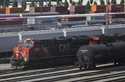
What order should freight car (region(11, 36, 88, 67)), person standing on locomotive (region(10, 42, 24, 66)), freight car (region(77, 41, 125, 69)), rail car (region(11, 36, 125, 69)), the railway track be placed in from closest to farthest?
the railway track → freight car (region(77, 41, 125, 69)) → rail car (region(11, 36, 125, 69)) → person standing on locomotive (region(10, 42, 24, 66)) → freight car (region(11, 36, 88, 67))

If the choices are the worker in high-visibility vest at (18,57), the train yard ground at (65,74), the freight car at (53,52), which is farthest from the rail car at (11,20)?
the worker in high-visibility vest at (18,57)

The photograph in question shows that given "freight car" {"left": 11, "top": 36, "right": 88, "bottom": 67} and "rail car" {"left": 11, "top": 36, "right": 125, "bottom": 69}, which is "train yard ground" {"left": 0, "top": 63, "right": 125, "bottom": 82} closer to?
"rail car" {"left": 11, "top": 36, "right": 125, "bottom": 69}

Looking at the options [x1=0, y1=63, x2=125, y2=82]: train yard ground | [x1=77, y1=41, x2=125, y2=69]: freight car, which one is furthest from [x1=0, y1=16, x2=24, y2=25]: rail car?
[x1=77, y1=41, x2=125, y2=69]: freight car

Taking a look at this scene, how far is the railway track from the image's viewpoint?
15.5 m

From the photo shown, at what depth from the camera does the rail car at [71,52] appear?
60.0 feet

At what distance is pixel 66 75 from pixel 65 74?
0.35 m

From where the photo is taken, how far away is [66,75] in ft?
54.9

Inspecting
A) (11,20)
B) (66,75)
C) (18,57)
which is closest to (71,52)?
(18,57)

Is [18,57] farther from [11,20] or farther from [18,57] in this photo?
[11,20]

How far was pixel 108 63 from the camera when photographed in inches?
805

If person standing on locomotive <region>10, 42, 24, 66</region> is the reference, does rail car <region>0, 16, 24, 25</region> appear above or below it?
above

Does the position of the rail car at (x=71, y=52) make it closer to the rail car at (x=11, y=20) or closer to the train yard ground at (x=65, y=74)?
the train yard ground at (x=65, y=74)

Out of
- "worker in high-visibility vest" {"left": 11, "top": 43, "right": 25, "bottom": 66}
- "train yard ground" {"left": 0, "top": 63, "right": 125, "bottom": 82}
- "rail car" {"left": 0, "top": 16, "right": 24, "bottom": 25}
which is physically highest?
"rail car" {"left": 0, "top": 16, "right": 24, "bottom": 25}

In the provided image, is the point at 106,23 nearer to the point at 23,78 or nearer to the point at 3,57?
the point at 3,57
